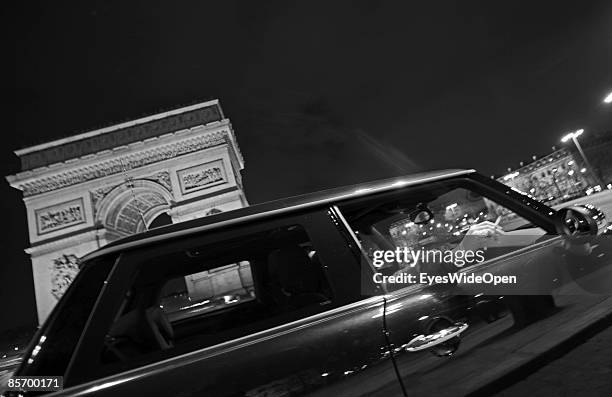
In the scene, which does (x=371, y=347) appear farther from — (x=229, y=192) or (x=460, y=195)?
(x=229, y=192)

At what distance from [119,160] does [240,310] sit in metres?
23.2

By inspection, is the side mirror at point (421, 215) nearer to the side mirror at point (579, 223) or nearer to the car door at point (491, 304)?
the car door at point (491, 304)

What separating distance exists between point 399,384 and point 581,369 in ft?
1.85

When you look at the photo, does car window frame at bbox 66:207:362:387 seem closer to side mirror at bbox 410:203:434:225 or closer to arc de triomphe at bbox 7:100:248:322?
side mirror at bbox 410:203:434:225

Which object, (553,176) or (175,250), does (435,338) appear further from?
(553,176)

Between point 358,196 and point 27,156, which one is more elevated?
point 27,156

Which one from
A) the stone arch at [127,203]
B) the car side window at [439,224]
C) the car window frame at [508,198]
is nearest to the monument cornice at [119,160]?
the stone arch at [127,203]

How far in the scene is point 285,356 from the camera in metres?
1.09

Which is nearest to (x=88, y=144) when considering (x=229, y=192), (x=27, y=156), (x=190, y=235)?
(x=27, y=156)

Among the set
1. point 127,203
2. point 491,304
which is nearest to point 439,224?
point 491,304

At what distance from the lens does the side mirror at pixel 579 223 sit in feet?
4.96

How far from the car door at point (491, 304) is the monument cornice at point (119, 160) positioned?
22.2m

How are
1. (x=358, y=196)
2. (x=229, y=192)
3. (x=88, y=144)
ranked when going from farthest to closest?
(x=88, y=144), (x=229, y=192), (x=358, y=196)

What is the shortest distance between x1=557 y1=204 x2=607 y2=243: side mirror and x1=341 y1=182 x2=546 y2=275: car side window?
0.26 feet
